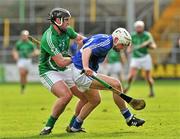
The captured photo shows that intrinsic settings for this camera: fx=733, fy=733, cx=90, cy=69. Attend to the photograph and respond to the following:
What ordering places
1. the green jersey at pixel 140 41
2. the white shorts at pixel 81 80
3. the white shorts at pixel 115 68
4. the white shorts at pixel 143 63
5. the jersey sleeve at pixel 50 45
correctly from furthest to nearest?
the white shorts at pixel 115 68 → the white shorts at pixel 143 63 → the green jersey at pixel 140 41 → the jersey sleeve at pixel 50 45 → the white shorts at pixel 81 80

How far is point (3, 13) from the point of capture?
47.3 metres

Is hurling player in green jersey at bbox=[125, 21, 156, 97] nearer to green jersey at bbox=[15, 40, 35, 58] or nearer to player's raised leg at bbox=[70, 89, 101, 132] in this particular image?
green jersey at bbox=[15, 40, 35, 58]

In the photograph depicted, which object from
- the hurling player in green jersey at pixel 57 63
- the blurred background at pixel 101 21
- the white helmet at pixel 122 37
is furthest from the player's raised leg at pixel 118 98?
the blurred background at pixel 101 21

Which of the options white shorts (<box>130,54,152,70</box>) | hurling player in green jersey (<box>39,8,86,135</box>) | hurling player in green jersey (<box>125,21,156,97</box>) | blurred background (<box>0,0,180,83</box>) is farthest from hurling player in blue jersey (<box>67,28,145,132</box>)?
blurred background (<box>0,0,180,83</box>)

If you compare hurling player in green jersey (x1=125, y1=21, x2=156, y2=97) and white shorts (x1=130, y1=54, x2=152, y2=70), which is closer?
hurling player in green jersey (x1=125, y1=21, x2=156, y2=97)

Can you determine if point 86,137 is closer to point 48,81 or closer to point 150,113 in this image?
point 48,81

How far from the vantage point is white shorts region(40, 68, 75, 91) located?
13.3 metres

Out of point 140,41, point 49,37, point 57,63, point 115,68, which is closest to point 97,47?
point 57,63

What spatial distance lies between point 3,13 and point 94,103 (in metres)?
34.6

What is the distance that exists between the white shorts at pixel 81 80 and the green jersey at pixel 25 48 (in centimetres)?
1744

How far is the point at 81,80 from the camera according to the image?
13.0m

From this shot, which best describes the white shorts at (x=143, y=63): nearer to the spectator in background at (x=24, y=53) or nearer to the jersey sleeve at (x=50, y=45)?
the spectator in background at (x=24, y=53)

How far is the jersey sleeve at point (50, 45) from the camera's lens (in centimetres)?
1310

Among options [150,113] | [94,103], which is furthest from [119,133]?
[150,113]
